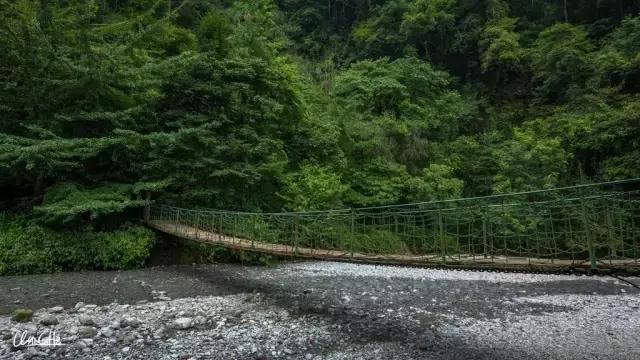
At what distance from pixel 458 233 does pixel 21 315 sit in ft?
19.0

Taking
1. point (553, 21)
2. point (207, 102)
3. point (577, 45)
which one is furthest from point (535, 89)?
point (207, 102)

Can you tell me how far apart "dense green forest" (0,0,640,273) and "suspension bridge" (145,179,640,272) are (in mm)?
1185

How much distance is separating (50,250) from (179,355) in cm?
521

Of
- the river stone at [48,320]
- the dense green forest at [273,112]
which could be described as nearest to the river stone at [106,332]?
the river stone at [48,320]

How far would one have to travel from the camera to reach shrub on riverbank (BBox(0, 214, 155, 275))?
24.9ft

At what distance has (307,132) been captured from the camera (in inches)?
481

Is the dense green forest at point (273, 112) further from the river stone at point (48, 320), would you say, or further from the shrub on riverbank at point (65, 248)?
the river stone at point (48, 320)

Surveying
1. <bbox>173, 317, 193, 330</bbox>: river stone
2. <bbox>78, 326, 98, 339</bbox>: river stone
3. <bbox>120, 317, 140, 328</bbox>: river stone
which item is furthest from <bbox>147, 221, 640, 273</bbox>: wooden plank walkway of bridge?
<bbox>78, 326, 98, 339</bbox>: river stone

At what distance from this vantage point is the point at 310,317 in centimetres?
582

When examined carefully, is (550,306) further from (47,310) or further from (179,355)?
(47,310)

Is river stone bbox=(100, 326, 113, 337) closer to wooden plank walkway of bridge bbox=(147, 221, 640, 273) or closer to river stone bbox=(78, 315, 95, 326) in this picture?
river stone bbox=(78, 315, 95, 326)

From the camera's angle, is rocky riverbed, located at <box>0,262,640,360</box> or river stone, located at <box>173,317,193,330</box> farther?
river stone, located at <box>173,317,193,330</box>

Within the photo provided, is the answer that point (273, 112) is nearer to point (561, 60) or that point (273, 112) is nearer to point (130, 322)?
point (130, 322)

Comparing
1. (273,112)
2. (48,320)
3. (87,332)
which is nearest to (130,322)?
(87,332)
